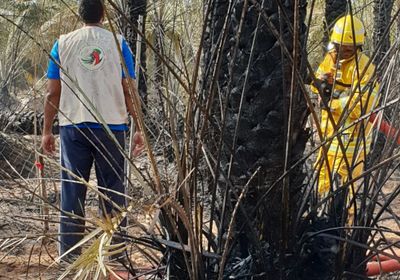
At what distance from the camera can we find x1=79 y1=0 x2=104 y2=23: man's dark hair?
4285mm

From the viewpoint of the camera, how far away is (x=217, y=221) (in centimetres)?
249

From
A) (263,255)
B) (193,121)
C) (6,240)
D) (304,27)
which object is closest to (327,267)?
(263,255)

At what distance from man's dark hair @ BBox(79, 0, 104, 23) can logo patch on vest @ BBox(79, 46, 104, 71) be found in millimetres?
180

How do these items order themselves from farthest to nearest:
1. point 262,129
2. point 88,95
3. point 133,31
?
point 88,95 < point 133,31 < point 262,129

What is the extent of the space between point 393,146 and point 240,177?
1.80 ft

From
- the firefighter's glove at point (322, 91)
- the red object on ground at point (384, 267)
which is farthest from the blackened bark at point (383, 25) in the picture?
the red object on ground at point (384, 267)

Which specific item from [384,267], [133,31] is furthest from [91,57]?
[384,267]

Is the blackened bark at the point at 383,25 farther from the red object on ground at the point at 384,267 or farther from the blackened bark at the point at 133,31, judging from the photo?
the blackened bark at the point at 133,31

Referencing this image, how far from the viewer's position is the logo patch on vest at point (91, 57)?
4.29m

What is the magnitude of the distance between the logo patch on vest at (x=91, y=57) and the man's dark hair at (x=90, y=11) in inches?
7.1

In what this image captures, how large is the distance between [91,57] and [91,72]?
9 centimetres

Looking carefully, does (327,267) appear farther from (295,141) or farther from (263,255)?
(295,141)

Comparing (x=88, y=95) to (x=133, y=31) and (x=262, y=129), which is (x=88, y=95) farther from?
(x=262, y=129)

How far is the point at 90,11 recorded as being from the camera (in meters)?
4.33
